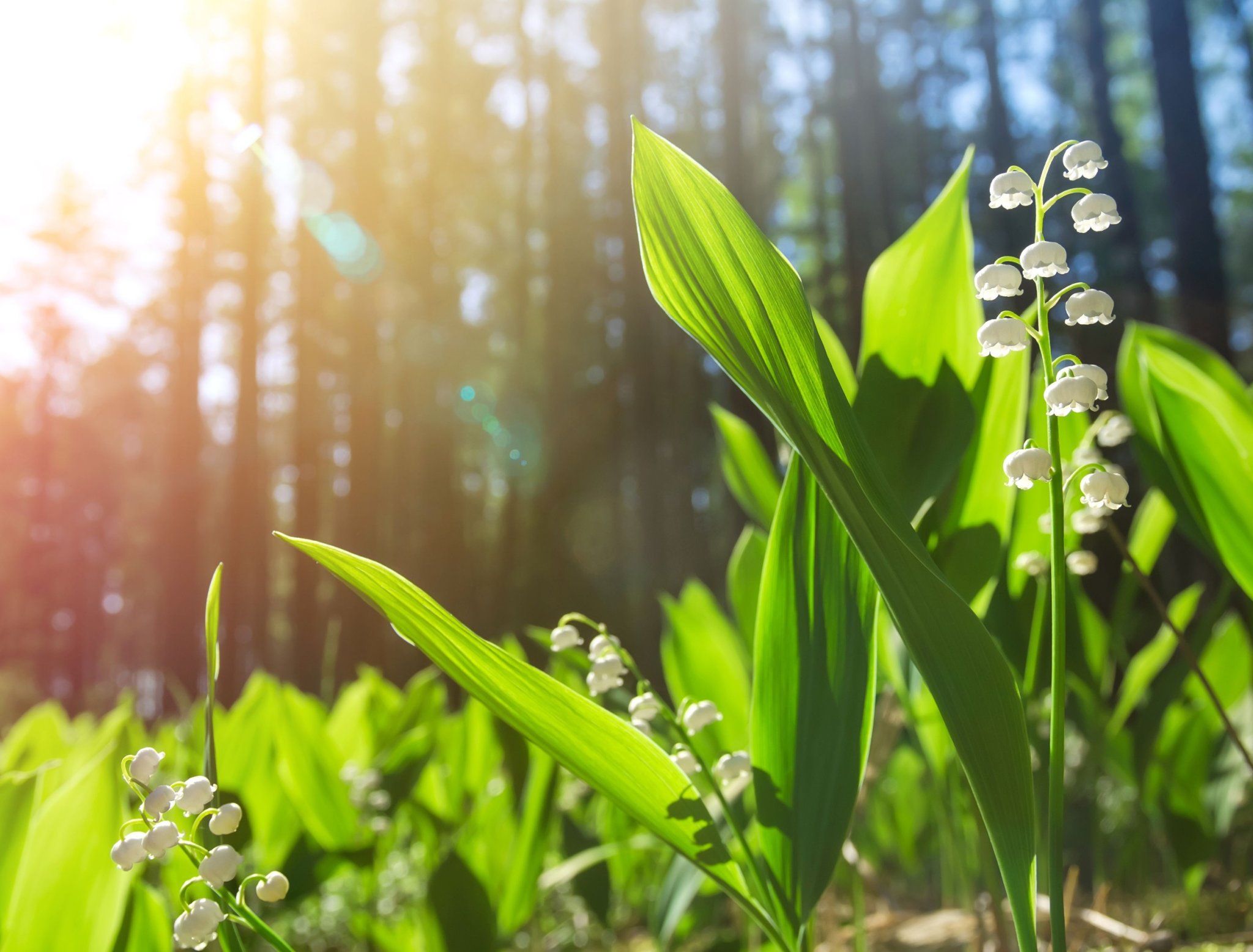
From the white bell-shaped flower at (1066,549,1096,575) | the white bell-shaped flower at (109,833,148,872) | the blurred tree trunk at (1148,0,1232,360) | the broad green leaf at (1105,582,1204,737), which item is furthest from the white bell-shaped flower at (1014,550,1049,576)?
the blurred tree trunk at (1148,0,1232,360)

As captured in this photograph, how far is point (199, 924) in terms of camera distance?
327 mm

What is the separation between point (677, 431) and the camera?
8.34m

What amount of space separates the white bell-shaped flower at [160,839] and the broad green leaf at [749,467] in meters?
0.61

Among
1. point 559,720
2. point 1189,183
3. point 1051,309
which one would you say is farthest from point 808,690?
point 1189,183

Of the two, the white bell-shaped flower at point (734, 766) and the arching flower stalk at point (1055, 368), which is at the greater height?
the arching flower stalk at point (1055, 368)

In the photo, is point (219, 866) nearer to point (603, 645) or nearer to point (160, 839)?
point (160, 839)

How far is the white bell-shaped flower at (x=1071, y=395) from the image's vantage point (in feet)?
1.02

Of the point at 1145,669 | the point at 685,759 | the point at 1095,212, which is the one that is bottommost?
the point at 1145,669

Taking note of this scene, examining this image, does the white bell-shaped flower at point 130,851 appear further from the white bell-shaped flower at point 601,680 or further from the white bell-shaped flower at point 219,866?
the white bell-shaped flower at point 601,680

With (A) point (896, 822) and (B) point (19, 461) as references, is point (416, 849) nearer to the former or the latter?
(A) point (896, 822)

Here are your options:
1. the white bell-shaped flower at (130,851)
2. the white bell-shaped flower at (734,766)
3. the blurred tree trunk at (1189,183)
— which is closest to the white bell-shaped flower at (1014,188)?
the white bell-shaped flower at (734,766)

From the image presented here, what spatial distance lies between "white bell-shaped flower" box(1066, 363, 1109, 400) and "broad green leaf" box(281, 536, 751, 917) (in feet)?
0.89

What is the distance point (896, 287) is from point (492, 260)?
8.24 meters

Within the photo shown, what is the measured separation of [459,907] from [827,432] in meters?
0.75
